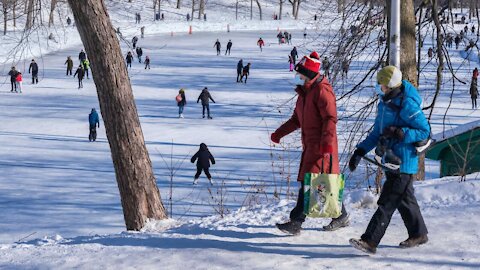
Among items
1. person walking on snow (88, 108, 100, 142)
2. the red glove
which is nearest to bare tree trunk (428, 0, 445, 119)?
the red glove

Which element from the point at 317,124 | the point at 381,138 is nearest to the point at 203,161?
the point at 317,124

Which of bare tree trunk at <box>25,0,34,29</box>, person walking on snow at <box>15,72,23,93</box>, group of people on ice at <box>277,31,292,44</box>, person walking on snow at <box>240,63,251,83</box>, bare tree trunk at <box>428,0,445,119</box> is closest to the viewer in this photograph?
bare tree trunk at <box>25,0,34,29</box>

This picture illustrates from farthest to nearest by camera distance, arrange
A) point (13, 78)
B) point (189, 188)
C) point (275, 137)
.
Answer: point (13, 78), point (189, 188), point (275, 137)

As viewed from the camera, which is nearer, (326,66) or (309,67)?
(309,67)

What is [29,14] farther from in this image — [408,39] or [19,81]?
[19,81]

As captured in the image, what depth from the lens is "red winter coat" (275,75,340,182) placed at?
5.42 m

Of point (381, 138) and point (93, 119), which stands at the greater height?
point (381, 138)

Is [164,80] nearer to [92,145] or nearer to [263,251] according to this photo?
[92,145]

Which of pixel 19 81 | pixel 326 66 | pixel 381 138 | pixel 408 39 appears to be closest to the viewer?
pixel 381 138

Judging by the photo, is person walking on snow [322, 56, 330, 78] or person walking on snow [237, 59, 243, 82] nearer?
person walking on snow [322, 56, 330, 78]

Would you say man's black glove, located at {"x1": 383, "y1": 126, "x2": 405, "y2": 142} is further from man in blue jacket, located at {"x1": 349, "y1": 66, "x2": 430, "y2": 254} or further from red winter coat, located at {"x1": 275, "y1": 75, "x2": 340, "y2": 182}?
red winter coat, located at {"x1": 275, "y1": 75, "x2": 340, "y2": 182}

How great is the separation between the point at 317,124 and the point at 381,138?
21.0 inches

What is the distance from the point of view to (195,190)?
16656 millimetres

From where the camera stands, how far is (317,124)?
5.55m
